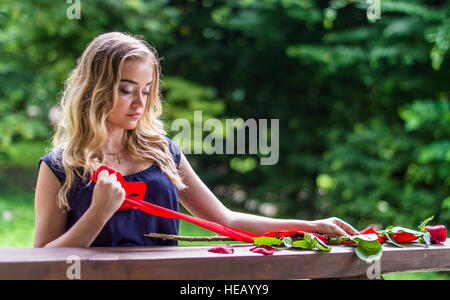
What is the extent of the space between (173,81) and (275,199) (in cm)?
263

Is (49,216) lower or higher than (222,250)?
higher

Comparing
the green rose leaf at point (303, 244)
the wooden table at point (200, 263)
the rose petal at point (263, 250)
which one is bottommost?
the wooden table at point (200, 263)

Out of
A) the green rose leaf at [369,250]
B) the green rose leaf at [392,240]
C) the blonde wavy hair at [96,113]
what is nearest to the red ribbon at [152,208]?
the blonde wavy hair at [96,113]

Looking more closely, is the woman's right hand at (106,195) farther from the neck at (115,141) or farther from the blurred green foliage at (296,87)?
the blurred green foliage at (296,87)

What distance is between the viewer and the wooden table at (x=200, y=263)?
158 cm

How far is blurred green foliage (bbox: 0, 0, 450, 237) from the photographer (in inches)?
229

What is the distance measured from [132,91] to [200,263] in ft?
2.40

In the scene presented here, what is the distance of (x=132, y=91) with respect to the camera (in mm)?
1993

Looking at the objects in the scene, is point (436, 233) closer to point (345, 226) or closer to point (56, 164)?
point (345, 226)

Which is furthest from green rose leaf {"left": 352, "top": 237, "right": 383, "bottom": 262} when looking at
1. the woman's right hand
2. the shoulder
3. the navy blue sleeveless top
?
the shoulder

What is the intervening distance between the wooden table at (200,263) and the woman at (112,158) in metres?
0.20

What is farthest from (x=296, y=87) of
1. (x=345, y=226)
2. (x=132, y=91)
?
(x=132, y=91)

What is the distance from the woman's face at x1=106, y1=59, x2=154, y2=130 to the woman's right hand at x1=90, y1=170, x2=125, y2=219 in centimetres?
34

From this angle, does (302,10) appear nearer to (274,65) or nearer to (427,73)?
(274,65)
